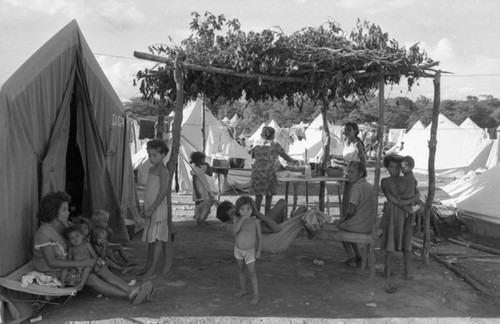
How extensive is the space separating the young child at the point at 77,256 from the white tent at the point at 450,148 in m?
17.8

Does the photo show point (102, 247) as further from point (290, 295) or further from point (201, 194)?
point (201, 194)

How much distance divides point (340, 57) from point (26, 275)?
4.00 metres

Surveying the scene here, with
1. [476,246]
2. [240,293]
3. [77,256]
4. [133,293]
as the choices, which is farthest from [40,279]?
[476,246]

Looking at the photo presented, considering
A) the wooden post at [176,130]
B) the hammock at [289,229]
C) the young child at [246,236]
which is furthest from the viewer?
the wooden post at [176,130]

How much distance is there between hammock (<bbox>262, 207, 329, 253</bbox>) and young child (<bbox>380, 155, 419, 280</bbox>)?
748 mm

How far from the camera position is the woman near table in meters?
A: 7.38

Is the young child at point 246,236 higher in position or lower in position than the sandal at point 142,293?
higher

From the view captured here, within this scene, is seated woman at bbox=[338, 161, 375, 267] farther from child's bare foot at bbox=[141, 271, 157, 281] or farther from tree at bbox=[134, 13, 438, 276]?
child's bare foot at bbox=[141, 271, 157, 281]

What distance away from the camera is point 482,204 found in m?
7.96

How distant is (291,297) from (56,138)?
10.4ft

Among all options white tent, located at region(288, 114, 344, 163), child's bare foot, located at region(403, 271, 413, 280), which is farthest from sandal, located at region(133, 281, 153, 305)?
white tent, located at region(288, 114, 344, 163)

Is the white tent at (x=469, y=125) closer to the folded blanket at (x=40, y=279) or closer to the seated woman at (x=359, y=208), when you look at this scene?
the seated woman at (x=359, y=208)

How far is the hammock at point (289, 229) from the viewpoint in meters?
5.23

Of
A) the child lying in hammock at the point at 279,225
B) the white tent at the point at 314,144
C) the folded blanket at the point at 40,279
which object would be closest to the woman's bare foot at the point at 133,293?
the folded blanket at the point at 40,279
